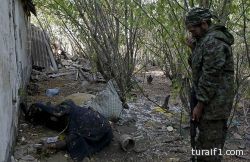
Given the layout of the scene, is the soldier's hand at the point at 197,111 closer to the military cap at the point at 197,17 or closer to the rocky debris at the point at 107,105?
the military cap at the point at 197,17

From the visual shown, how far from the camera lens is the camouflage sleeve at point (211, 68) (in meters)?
3.16

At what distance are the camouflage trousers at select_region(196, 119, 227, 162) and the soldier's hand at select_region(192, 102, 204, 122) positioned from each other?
0.05m

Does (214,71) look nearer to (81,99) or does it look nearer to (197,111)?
(197,111)

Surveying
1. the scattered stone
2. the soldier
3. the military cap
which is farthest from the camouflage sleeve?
the scattered stone

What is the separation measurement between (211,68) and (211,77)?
88 mm

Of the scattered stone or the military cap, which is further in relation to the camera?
the scattered stone

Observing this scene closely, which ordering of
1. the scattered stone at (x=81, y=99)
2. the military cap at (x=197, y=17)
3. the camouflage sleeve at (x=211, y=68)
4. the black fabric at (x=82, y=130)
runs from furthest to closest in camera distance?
the scattered stone at (x=81, y=99)
the black fabric at (x=82, y=130)
the military cap at (x=197, y=17)
the camouflage sleeve at (x=211, y=68)

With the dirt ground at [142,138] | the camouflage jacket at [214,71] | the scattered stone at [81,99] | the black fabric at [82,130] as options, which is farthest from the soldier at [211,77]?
the scattered stone at [81,99]

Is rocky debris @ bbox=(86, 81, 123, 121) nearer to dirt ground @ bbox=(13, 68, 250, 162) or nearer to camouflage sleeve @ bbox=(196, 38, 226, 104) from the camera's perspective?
dirt ground @ bbox=(13, 68, 250, 162)

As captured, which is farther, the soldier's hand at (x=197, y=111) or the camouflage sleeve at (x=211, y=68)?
the soldier's hand at (x=197, y=111)

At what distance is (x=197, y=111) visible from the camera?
3.36 m

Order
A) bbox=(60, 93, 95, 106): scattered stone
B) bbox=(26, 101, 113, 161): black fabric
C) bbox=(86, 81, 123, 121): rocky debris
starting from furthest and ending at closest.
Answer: bbox=(60, 93, 95, 106): scattered stone, bbox=(86, 81, 123, 121): rocky debris, bbox=(26, 101, 113, 161): black fabric

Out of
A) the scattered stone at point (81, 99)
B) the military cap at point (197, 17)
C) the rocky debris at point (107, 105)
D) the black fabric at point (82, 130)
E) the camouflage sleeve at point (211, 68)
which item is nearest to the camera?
the camouflage sleeve at point (211, 68)

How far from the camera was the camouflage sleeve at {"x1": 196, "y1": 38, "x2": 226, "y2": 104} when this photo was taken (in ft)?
10.4
